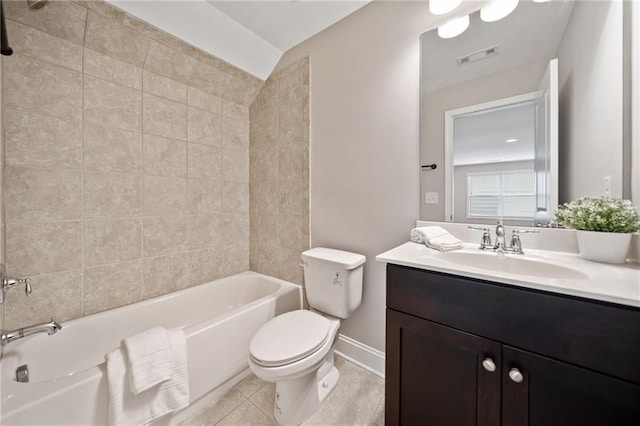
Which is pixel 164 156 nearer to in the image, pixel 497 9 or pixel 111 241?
pixel 111 241

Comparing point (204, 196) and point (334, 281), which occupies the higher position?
point (204, 196)

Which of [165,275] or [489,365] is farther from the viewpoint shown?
→ [165,275]

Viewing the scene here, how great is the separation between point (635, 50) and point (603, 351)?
1.05 m

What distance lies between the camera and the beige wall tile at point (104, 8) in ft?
4.20

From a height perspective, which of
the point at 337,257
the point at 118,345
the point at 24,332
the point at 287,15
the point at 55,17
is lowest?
the point at 118,345

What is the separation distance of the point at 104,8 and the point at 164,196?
1.11 m

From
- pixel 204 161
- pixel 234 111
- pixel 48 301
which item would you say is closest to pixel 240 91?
pixel 234 111

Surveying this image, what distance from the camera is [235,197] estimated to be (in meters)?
2.22

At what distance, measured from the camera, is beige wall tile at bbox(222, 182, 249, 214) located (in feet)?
7.07

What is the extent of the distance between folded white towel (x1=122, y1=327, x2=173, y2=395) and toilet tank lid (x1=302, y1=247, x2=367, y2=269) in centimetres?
87

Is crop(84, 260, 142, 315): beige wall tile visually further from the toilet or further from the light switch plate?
the light switch plate

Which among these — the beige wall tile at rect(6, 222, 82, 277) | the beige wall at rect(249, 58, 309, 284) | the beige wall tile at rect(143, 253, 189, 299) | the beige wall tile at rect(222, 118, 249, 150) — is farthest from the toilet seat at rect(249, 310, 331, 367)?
the beige wall tile at rect(222, 118, 249, 150)

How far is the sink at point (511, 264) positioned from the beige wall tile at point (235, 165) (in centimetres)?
183

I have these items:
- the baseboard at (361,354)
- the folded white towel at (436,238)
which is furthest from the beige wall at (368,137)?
the folded white towel at (436,238)
